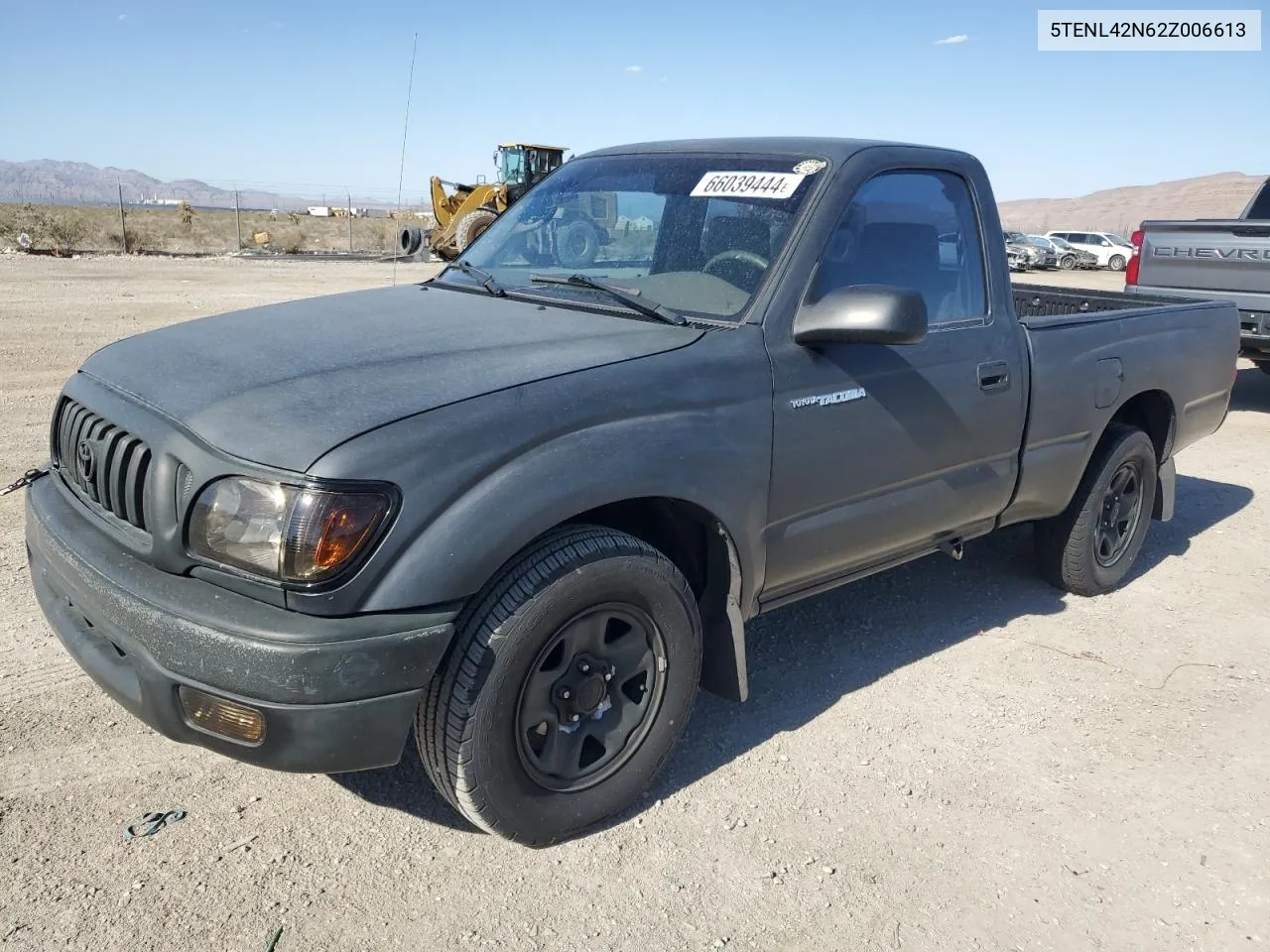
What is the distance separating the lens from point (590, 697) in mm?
2865

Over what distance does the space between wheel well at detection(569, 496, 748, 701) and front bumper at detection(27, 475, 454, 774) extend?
83cm

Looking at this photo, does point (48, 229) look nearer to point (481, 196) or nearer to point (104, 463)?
point (481, 196)

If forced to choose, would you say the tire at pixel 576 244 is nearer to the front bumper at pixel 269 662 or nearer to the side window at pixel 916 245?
the side window at pixel 916 245

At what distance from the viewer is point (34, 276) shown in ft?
61.3

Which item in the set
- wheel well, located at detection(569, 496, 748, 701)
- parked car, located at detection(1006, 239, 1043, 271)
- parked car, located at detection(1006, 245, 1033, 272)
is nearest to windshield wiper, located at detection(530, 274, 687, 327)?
wheel well, located at detection(569, 496, 748, 701)

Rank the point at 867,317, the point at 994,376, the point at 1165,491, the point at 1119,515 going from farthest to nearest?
1. the point at 1165,491
2. the point at 1119,515
3. the point at 994,376
4. the point at 867,317

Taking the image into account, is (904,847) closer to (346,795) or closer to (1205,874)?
(1205,874)

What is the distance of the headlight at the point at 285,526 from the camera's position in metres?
2.30

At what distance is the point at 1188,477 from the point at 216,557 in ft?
23.2

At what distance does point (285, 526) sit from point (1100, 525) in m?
4.02

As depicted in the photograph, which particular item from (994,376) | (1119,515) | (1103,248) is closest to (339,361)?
(994,376)

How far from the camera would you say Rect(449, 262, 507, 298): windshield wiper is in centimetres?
364

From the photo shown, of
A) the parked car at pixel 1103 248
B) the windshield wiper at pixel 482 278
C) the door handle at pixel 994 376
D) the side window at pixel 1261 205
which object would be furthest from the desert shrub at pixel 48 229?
the parked car at pixel 1103 248

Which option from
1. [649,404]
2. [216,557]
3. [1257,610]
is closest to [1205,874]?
[649,404]
